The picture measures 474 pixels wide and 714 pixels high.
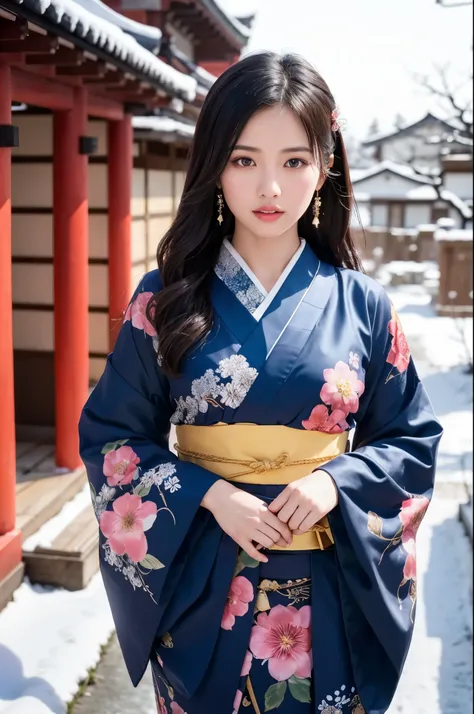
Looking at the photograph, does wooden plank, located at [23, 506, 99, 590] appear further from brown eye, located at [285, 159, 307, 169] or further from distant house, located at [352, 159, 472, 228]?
distant house, located at [352, 159, 472, 228]

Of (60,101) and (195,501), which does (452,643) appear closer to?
(195,501)

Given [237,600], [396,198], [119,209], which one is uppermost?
[396,198]

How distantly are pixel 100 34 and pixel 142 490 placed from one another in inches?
122

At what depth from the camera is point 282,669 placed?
226cm

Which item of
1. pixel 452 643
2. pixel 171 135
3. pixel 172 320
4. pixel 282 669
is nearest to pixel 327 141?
pixel 172 320

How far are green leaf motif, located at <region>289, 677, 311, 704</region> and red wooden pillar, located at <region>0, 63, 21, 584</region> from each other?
108 inches

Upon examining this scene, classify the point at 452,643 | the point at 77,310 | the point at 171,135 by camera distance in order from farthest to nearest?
the point at 171,135, the point at 77,310, the point at 452,643

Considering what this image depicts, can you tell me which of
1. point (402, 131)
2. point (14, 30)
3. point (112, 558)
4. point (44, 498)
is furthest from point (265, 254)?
point (402, 131)

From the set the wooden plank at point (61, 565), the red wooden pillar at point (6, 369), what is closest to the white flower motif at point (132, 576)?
the red wooden pillar at point (6, 369)

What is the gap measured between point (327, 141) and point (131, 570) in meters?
1.28

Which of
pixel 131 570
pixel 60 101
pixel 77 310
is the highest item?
pixel 60 101

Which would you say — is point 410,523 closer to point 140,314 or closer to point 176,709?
point 176,709

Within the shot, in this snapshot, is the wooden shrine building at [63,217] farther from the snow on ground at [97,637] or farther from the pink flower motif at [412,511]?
the pink flower motif at [412,511]

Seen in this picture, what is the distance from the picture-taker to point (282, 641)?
2.27 m
